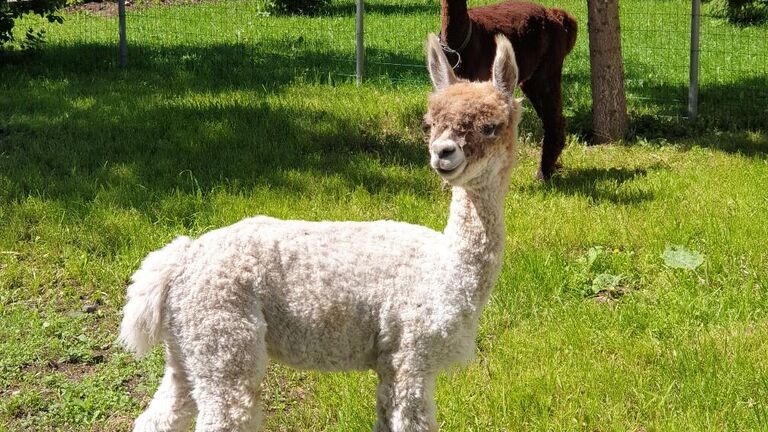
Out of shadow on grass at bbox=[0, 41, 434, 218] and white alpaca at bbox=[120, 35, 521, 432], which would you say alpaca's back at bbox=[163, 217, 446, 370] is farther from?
shadow on grass at bbox=[0, 41, 434, 218]

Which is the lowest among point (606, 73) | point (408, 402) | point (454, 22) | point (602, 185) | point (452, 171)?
point (602, 185)

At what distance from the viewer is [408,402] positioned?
113 inches

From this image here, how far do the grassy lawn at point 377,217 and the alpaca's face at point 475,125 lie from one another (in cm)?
107

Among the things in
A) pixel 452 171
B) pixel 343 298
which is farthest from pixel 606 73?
pixel 343 298

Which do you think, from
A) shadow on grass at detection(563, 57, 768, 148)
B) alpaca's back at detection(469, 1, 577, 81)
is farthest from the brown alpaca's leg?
shadow on grass at detection(563, 57, 768, 148)

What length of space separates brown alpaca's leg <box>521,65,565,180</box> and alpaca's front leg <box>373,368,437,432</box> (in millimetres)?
4740

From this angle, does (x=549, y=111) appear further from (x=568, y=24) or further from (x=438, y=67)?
(x=438, y=67)

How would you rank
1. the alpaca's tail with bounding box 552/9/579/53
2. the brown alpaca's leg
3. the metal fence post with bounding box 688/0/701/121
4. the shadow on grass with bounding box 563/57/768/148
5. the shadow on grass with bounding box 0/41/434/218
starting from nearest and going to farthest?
the shadow on grass with bounding box 0/41/434/218
the brown alpaca's leg
the alpaca's tail with bounding box 552/9/579/53
the shadow on grass with bounding box 563/57/768/148
the metal fence post with bounding box 688/0/701/121

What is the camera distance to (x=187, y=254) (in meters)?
2.97

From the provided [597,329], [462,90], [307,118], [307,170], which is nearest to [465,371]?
[597,329]

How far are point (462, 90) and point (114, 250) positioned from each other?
11.4ft

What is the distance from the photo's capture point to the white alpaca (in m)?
2.83

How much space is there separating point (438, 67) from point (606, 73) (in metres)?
6.01

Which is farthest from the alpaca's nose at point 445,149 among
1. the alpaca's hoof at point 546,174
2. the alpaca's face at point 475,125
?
the alpaca's hoof at point 546,174
